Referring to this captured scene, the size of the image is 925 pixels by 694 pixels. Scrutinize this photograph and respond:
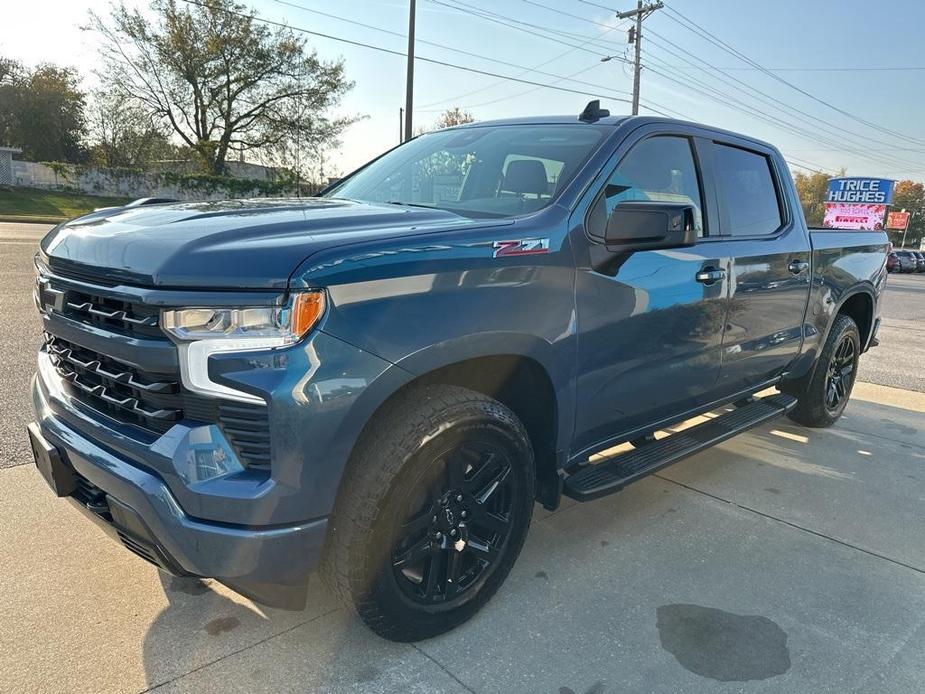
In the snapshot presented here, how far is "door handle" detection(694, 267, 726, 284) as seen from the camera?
3.15 meters

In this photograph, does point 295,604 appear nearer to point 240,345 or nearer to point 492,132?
point 240,345

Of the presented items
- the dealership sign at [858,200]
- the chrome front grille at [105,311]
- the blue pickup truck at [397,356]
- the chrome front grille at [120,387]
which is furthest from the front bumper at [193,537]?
the dealership sign at [858,200]

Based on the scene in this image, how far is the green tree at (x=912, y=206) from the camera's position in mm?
93000

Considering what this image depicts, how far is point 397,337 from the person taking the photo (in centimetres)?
198

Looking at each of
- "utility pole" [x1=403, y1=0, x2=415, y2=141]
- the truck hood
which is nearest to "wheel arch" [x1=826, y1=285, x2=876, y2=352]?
the truck hood

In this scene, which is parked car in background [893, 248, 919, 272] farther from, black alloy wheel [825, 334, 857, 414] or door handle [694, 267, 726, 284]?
door handle [694, 267, 726, 284]

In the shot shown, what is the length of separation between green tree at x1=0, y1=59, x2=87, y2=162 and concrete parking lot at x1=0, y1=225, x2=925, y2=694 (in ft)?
164

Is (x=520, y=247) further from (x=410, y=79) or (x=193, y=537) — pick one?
(x=410, y=79)

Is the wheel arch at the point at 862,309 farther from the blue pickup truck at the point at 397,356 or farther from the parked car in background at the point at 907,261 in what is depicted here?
the parked car in background at the point at 907,261

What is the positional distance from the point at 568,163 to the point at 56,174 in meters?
41.5

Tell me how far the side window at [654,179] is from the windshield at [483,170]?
0.59ft

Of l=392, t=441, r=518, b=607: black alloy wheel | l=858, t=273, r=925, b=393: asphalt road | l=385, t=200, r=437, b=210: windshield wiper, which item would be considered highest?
l=385, t=200, r=437, b=210: windshield wiper

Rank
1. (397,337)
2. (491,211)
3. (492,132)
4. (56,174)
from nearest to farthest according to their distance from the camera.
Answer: (397,337) < (491,211) < (492,132) < (56,174)

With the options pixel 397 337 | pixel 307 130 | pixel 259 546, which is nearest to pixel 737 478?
pixel 397 337
